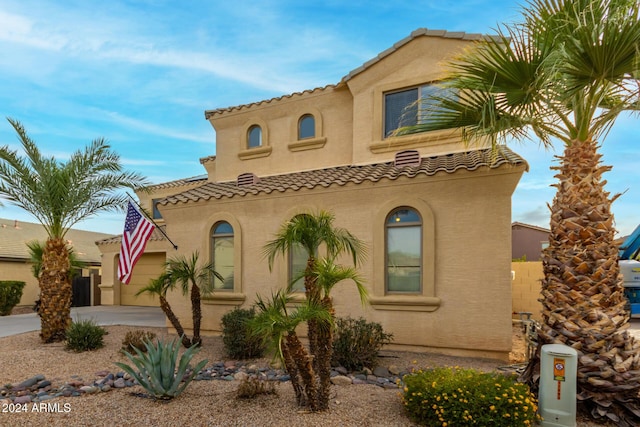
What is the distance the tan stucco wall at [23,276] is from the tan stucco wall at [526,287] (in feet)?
78.2

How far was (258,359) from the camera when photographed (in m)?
8.20

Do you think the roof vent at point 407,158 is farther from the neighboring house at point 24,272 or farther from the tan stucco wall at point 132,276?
the neighboring house at point 24,272

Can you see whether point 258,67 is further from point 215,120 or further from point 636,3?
point 636,3

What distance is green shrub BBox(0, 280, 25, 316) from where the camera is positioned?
680 inches

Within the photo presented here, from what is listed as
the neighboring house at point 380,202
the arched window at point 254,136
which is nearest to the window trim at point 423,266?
the neighboring house at point 380,202

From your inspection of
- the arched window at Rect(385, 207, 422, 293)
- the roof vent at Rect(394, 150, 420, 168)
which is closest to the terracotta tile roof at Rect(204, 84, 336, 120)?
the roof vent at Rect(394, 150, 420, 168)

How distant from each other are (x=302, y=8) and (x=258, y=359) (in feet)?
25.7

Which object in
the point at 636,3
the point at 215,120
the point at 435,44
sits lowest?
the point at 636,3

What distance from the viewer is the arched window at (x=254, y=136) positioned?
13203mm

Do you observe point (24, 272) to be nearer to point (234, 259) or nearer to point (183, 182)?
point (183, 182)

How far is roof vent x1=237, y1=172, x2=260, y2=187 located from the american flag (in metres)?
3.14

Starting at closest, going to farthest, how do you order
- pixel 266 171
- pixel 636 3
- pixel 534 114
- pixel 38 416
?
1. pixel 636 3
2. pixel 38 416
3. pixel 534 114
4. pixel 266 171

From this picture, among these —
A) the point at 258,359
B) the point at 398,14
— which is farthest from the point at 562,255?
the point at 398,14

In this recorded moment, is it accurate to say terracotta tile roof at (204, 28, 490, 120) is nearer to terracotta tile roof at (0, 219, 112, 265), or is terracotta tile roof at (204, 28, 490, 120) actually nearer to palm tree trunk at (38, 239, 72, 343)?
palm tree trunk at (38, 239, 72, 343)
